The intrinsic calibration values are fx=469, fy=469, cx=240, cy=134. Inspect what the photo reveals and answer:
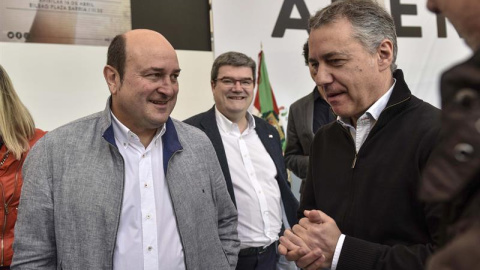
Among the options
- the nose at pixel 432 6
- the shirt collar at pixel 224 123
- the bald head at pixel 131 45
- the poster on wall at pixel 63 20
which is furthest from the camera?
the poster on wall at pixel 63 20

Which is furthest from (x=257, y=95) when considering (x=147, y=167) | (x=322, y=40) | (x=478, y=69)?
(x=478, y=69)

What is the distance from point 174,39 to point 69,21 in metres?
0.93

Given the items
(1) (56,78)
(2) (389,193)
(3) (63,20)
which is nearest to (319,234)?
(2) (389,193)

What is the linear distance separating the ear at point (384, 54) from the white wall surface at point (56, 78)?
2.92 metres

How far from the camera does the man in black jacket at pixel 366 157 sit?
1376 millimetres

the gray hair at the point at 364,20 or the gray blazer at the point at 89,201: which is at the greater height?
the gray hair at the point at 364,20

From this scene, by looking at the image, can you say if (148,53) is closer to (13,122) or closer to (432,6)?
(13,122)

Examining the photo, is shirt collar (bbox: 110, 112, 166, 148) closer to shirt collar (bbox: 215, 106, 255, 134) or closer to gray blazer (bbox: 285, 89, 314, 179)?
shirt collar (bbox: 215, 106, 255, 134)

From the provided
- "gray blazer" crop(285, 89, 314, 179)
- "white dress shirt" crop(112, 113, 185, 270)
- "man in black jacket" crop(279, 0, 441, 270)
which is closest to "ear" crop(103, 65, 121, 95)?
"white dress shirt" crop(112, 113, 185, 270)

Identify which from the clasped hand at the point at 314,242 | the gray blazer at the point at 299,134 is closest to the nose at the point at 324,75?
the clasped hand at the point at 314,242

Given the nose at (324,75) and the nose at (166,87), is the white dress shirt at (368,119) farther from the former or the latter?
the nose at (166,87)

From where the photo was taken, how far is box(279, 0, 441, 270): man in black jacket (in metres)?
1.38

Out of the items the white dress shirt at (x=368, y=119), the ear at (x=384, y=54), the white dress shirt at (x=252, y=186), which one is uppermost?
the ear at (x=384, y=54)

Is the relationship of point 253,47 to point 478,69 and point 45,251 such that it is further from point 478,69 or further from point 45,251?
point 478,69
